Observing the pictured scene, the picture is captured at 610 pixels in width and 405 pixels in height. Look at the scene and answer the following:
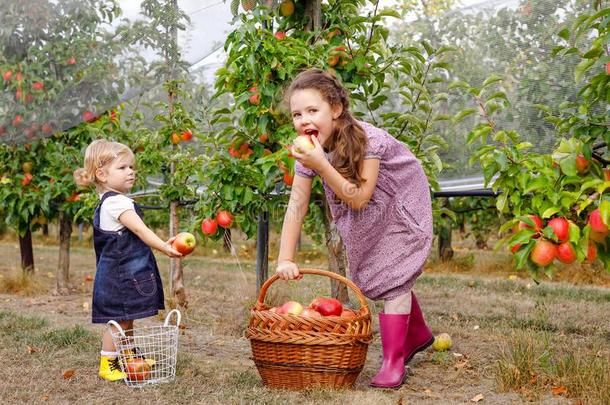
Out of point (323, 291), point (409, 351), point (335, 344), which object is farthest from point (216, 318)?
point (335, 344)

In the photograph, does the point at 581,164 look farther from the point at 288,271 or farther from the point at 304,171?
the point at 288,271

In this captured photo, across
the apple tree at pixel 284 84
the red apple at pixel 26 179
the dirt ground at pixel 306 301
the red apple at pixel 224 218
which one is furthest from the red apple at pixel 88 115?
the red apple at pixel 224 218

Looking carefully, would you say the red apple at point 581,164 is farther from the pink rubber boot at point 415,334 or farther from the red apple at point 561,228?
the pink rubber boot at point 415,334

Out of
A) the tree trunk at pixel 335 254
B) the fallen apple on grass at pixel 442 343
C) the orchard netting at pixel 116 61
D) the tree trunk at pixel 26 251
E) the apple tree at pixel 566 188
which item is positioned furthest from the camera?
the tree trunk at pixel 26 251

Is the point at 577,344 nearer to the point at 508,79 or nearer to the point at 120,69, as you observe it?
the point at 508,79

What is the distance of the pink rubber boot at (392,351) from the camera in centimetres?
274

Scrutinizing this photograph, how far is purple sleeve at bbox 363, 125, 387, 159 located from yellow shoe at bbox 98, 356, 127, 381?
1.34m

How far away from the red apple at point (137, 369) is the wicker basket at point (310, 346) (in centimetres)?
50

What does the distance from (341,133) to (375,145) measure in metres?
0.14

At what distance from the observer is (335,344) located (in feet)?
8.13

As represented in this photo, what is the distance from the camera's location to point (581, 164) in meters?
2.56

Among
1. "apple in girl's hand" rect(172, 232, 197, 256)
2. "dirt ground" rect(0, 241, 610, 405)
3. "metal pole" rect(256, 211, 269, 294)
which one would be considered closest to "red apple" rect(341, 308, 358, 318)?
"dirt ground" rect(0, 241, 610, 405)

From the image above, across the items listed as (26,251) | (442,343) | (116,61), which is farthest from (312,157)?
(26,251)

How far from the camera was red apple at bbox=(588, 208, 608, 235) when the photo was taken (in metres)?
2.27
